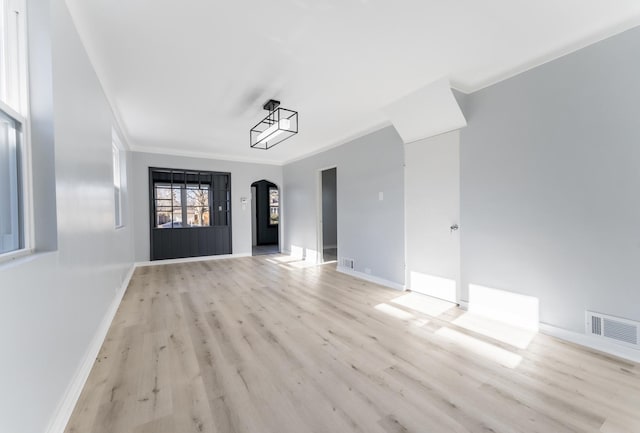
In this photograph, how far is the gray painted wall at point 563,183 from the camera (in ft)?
7.10

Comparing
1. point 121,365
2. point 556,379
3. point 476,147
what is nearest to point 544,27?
point 476,147

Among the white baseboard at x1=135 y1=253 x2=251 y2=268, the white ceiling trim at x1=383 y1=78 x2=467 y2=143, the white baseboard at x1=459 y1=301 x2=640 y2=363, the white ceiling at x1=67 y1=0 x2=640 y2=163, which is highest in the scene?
the white ceiling at x1=67 y1=0 x2=640 y2=163

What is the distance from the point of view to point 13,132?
135 centimetres

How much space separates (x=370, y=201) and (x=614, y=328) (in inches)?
123

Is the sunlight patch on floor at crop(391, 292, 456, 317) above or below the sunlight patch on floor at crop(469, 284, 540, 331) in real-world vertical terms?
below

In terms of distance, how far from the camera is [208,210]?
22.1 ft

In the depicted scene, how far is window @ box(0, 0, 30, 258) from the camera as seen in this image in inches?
49.0

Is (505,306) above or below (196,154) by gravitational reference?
below

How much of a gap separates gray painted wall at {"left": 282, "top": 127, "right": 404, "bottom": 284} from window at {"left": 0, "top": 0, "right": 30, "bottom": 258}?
384cm

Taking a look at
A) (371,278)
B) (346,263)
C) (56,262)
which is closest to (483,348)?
(371,278)

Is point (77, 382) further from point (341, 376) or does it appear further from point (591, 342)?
point (591, 342)

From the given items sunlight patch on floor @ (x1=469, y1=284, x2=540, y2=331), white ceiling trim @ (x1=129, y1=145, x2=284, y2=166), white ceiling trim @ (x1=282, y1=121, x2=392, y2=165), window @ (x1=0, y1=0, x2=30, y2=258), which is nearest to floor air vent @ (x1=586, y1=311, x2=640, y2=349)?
sunlight patch on floor @ (x1=469, y1=284, x2=540, y2=331)

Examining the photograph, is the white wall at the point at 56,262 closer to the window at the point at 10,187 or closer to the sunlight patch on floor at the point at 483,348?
the window at the point at 10,187

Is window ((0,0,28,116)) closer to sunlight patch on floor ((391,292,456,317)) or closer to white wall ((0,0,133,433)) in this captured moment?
white wall ((0,0,133,433))
